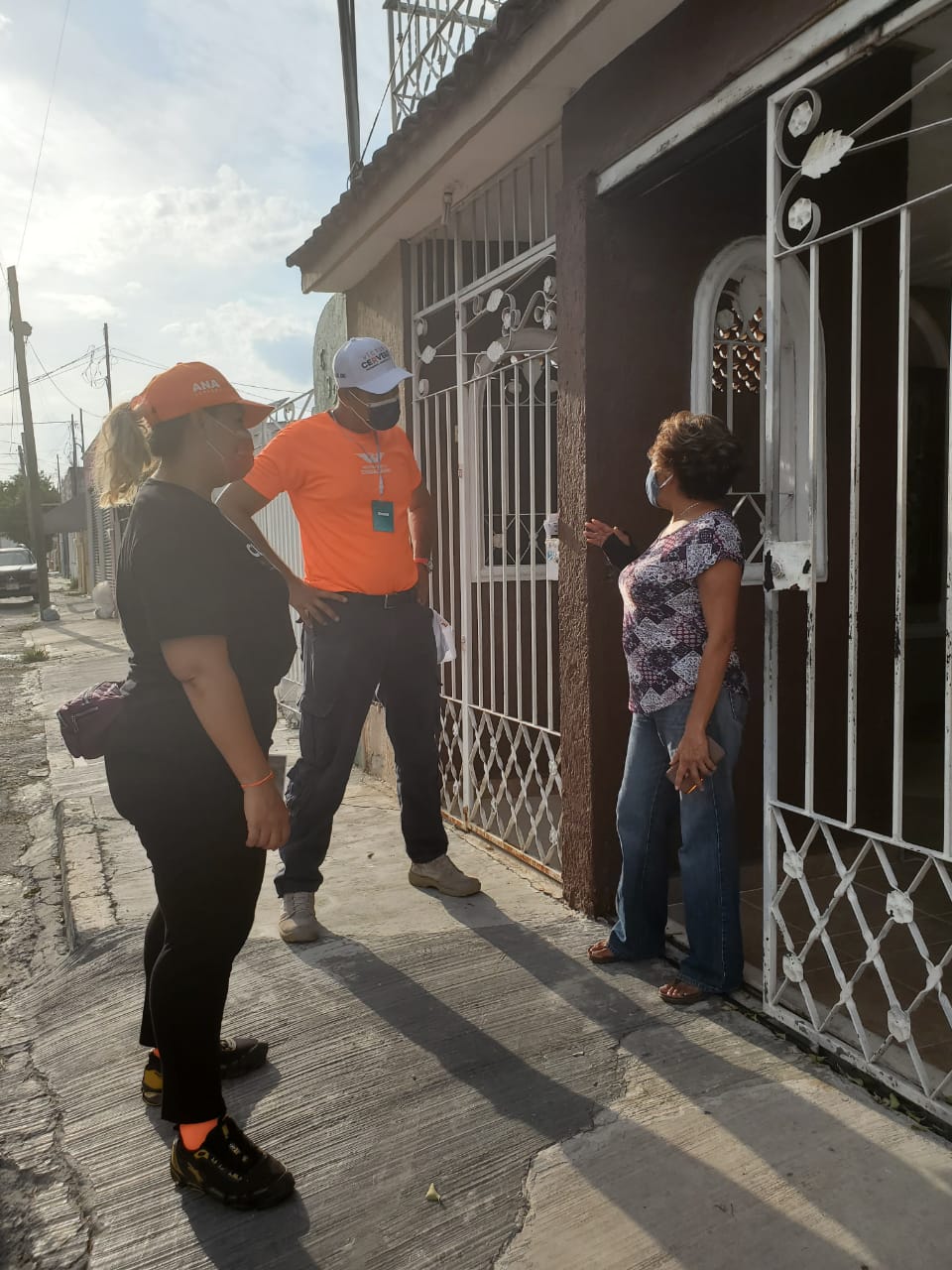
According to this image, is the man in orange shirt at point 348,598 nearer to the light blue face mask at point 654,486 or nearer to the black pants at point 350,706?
the black pants at point 350,706

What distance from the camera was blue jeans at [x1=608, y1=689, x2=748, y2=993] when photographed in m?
3.06

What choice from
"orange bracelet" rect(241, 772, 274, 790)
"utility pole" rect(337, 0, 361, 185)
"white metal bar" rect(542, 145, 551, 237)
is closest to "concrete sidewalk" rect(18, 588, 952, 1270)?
"orange bracelet" rect(241, 772, 274, 790)

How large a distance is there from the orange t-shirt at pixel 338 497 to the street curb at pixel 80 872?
1.62m

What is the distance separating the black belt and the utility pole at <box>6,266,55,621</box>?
68.1 feet

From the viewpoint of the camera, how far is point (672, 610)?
9.93 feet

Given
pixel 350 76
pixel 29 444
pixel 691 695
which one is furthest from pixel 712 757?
pixel 29 444

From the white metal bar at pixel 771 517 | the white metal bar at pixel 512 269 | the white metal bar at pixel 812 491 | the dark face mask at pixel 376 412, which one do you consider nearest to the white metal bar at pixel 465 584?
the white metal bar at pixel 512 269

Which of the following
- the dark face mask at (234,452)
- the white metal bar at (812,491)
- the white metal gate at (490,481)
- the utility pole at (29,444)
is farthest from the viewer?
the utility pole at (29,444)

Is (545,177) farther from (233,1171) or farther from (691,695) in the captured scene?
(233,1171)

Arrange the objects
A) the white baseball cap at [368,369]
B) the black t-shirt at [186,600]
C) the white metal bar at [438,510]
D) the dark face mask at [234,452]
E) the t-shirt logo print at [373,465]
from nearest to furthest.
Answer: the black t-shirt at [186,600], the dark face mask at [234,452], the white baseball cap at [368,369], the t-shirt logo print at [373,465], the white metal bar at [438,510]

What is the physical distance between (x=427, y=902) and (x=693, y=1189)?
1.92m

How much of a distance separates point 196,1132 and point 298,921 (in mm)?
1394

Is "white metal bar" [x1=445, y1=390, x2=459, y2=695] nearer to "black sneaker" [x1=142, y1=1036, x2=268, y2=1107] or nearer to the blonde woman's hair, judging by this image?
"black sneaker" [x1=142, y1=1036, x2=268, y2=1107]

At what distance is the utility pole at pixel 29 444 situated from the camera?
23.1 m
